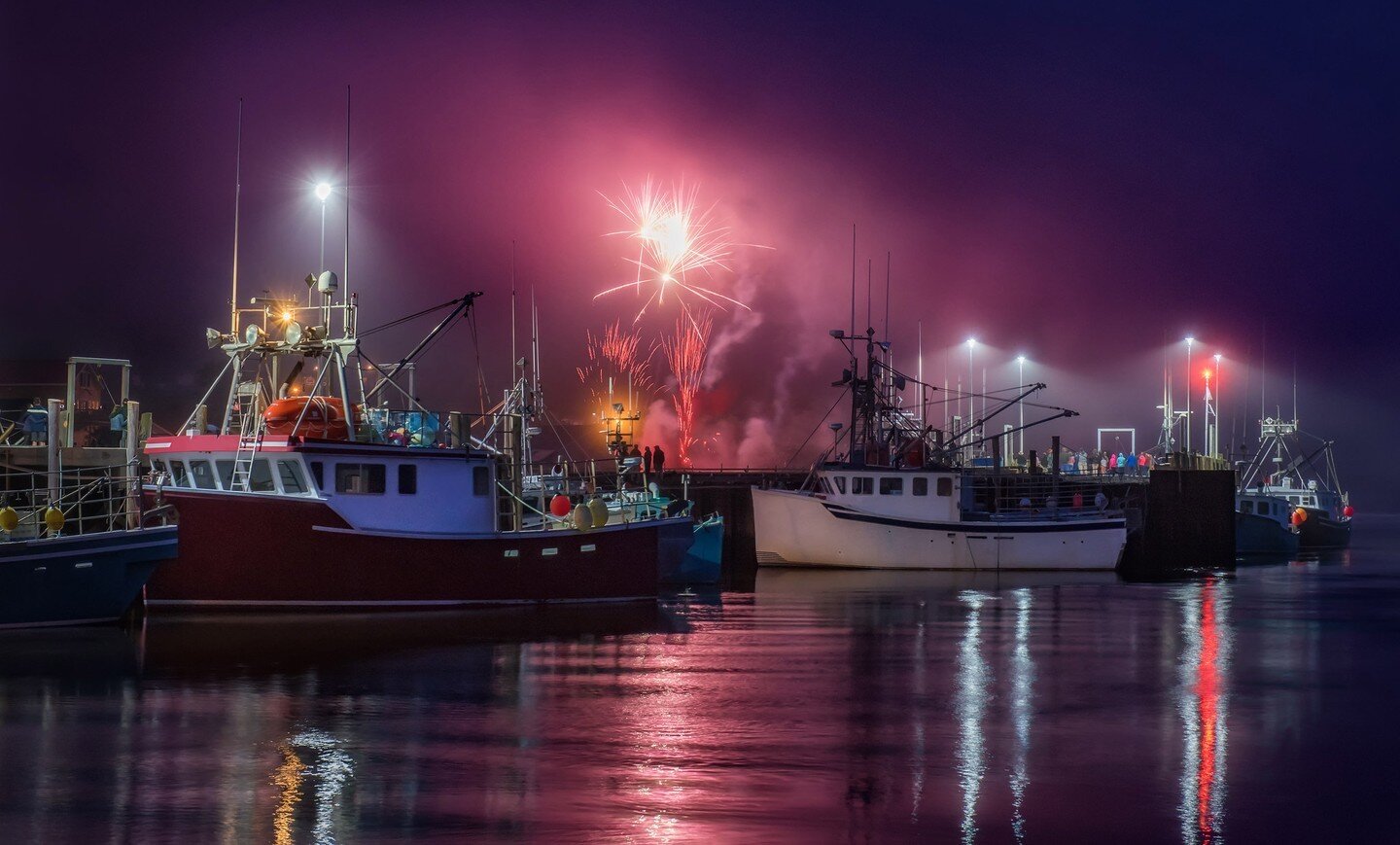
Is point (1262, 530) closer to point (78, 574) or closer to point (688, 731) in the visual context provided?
point (78, 574)

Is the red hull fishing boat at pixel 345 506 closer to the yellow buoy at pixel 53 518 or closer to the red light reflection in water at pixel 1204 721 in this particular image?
the yellow buoy at pixel 53 518

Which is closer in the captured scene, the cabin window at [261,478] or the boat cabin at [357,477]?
the boat cabin at [357,477]

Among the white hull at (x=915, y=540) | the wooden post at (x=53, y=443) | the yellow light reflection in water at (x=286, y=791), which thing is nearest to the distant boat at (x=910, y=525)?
the white hull at (x=915, y=540)

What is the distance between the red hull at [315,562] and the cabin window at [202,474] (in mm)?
1429

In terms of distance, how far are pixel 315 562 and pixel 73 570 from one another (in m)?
4.44

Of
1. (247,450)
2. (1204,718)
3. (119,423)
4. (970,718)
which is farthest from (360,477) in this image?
(1204,718)

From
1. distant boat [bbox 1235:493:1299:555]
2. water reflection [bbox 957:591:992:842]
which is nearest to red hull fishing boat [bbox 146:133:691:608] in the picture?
water reflection [bbox 957:591:992:842]

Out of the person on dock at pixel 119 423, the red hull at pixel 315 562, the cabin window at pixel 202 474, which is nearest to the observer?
the red hull at pixel 315 562

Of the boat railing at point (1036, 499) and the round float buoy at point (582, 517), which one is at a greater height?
the boat railing at point (1036, 499)

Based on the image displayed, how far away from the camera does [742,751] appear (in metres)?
14.8

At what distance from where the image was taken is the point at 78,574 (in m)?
25.2

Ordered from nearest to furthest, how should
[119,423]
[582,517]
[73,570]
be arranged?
[73,570] < [582,517] < [119,423]

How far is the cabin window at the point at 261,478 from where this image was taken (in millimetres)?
28047

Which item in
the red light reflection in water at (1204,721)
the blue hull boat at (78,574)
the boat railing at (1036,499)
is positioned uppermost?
the boat railing at (1036,499)
